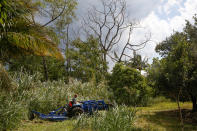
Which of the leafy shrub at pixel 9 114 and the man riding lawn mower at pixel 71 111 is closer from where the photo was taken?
the leafy shrub at pixel 9 114

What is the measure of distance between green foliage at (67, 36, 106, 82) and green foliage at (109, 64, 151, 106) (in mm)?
8571

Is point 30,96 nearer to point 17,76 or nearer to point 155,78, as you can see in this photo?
point 17,76

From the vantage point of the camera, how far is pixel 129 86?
13.6 meters

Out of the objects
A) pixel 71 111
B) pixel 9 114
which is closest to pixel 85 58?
pixel 71 111

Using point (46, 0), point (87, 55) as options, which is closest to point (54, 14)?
point (46, 0)

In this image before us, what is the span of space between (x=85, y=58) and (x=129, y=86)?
12271 millimetres

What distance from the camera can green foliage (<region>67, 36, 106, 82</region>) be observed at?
2339cm

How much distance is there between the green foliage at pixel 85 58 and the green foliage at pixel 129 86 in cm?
857

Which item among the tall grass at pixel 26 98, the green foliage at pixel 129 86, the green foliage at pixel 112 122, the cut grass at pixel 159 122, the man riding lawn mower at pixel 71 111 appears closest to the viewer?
the green foliage at pixel 112 122

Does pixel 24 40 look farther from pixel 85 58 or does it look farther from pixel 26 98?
pixel 85 58

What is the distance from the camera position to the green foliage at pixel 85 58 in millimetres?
23391

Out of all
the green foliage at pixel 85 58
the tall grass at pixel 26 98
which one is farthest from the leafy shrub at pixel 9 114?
the green foliage at pixel 85 58

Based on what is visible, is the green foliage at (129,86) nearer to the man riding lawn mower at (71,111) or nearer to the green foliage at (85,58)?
the man riding lawn mower at (71,111)

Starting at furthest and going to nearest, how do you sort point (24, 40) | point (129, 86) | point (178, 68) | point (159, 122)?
point (129, 86) < point (159, 122) < point (178, 68) < point (24, 40)
